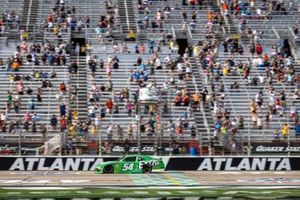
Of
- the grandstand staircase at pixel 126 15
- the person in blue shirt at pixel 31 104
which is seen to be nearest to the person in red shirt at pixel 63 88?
the person in blue shirt at pixel 31 104

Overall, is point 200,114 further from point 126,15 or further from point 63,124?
point 126,15

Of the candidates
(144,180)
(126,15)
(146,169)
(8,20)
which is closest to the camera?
(144,180)

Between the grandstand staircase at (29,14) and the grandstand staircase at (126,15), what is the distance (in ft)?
17.4

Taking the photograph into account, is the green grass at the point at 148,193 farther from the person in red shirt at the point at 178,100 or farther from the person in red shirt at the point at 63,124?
the person in red shirt at the point at 178,100

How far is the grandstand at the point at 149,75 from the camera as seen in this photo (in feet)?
111

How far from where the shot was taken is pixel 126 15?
49.2m

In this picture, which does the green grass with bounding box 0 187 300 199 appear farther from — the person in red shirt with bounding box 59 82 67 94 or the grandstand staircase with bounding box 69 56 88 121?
the person in red shirt with bounding box 59 82 67 94

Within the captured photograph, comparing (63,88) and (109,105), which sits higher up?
(63,88)

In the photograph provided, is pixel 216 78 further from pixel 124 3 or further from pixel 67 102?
pixel 124 3

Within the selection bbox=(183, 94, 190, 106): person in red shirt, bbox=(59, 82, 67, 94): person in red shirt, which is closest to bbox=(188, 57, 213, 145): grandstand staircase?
bbox=(183, 94, 190, 106): person in red shirt

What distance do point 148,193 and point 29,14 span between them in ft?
110

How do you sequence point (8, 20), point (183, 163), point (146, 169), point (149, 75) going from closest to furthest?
point (146, 169), point (183, 163), point (149, 75), point (8, 20)

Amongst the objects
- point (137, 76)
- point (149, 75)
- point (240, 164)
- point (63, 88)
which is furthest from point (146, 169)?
point (149, 75)

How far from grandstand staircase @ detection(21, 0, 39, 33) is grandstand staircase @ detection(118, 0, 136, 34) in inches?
209
